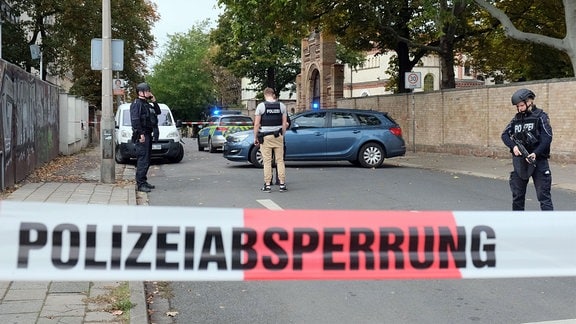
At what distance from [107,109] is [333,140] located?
6.12m

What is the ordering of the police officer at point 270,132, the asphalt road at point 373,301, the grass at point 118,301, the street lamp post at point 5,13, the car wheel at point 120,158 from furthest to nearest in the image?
the street lamp post at point 5,13 < the car wheel at point 120,158 < the police officer at point 270,132 < the asphalt road at point 373,301 < the grass at point 118,301

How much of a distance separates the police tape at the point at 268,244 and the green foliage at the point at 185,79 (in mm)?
62349

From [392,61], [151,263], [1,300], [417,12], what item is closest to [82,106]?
[417,12]

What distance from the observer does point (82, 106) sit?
25047 mm

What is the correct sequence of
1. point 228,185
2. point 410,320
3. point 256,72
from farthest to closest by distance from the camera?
1. point 256,72
2. point 228,185
3. point 410,320

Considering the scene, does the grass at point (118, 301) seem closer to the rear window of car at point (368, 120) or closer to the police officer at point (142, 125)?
the police officer at point (142, 125)

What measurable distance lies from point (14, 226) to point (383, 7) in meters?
21.3

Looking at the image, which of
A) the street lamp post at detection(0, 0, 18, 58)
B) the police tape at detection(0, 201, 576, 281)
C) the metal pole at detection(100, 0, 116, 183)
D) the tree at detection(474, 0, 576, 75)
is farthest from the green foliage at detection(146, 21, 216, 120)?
the police tape at detection(0, 201, 576, 281)

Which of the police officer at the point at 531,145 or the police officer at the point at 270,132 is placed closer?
the police officer at the point at 531,145

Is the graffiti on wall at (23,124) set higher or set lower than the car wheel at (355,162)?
higher

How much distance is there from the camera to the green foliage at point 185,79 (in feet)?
214

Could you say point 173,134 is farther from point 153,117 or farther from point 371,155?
point 153,117

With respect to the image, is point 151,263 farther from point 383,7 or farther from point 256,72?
point 256,72

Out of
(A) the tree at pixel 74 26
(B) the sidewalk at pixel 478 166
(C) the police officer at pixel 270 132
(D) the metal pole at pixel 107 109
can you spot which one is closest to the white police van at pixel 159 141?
(D) the metal pole at pixel 107 109
